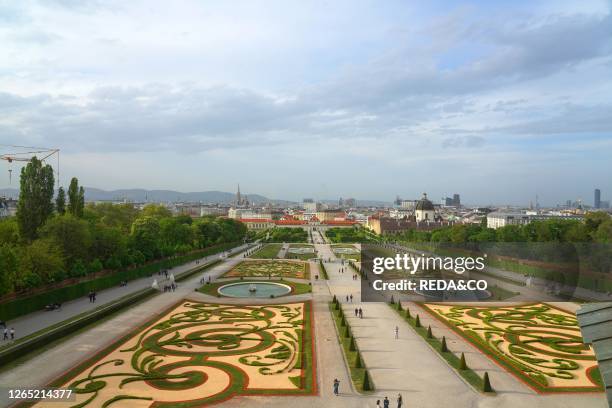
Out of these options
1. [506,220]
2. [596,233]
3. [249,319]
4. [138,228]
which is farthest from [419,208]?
[249,319]

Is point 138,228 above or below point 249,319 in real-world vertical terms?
above

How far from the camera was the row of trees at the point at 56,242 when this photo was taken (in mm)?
37878

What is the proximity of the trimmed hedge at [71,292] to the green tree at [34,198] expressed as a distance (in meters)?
11.4

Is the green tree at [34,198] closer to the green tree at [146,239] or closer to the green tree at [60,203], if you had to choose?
the green tree at [60,203]

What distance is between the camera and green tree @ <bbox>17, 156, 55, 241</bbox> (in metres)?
51.4

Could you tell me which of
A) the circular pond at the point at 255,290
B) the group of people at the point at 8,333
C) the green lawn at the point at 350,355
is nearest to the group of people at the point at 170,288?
the circular pond at the point at 255,290

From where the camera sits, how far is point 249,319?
118 ft

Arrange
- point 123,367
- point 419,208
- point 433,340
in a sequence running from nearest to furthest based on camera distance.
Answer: point 123,367 → point 433,340 → point 419,208

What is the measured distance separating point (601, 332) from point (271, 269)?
2331 inches

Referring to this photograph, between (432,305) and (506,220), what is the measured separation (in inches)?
5772

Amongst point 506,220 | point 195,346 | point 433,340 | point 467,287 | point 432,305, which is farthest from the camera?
point 506,220

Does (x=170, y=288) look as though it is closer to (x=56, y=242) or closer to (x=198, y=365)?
(x=56, y=242)

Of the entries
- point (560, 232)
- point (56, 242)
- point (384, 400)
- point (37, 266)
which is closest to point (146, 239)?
point (56, 242)

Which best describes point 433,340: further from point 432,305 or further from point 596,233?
point 596,233
